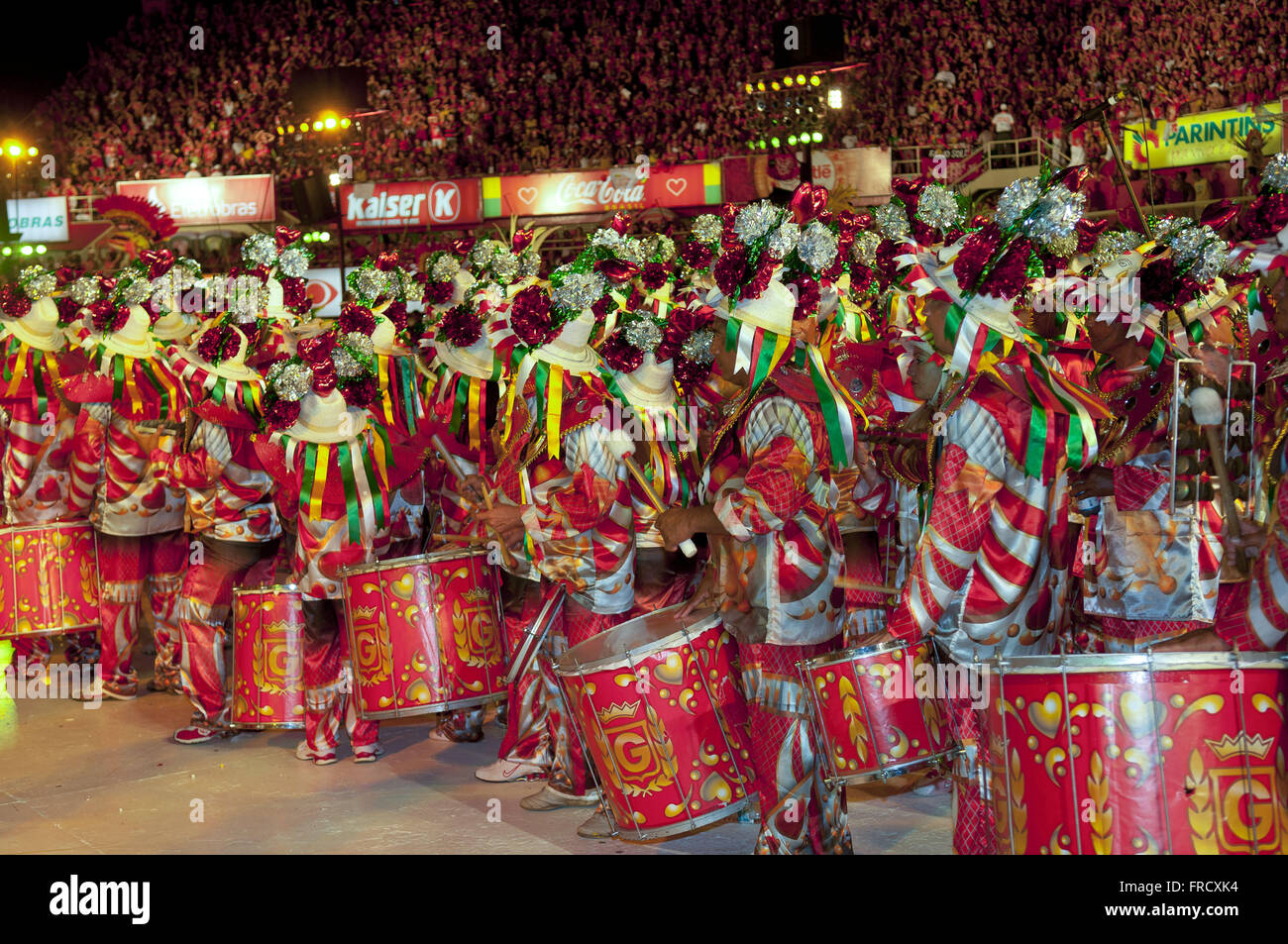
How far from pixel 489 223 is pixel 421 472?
556 inches

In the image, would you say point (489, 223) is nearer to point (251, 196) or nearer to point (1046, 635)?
point (251, 196)

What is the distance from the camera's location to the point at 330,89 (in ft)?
60.6

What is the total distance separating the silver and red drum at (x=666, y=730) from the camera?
14.0 ft

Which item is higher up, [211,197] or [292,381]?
[211,197]

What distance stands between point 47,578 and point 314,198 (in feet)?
42.8

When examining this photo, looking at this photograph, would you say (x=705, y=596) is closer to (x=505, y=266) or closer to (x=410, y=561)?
(x=410, y=561)

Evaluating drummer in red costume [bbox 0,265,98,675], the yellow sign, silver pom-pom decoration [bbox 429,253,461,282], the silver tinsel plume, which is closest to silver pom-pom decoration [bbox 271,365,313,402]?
the silver tinsel plume

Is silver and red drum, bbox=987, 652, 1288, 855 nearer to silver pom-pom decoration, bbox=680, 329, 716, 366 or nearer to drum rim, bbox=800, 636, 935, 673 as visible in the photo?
drum rim, bbox=800, 636, 935, 673

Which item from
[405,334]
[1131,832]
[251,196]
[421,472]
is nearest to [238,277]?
[405,334]

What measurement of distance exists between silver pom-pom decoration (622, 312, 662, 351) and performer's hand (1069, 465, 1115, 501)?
1.54 metres

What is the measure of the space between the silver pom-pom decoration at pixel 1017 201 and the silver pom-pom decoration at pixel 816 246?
0.62m

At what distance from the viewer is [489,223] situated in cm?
2034

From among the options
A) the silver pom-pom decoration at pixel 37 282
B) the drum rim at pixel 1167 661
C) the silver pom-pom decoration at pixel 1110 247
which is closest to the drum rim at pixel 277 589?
the silver pom-pom decoration at pixel 37 282

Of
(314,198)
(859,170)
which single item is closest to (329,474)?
(859,170)
